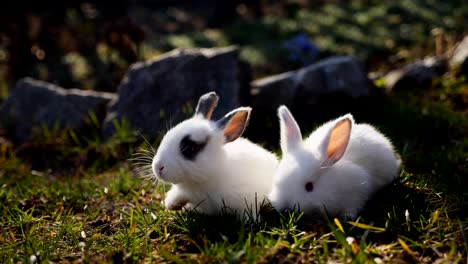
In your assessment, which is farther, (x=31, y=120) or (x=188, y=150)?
(x=31, y=120)

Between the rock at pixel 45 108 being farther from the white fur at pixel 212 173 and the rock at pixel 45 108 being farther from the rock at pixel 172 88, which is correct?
the white fur at pixel 212 173

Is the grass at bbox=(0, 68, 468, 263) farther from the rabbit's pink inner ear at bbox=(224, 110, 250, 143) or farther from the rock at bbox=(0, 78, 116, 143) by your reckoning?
the rock at bbox=(0, 78, 116, 143)

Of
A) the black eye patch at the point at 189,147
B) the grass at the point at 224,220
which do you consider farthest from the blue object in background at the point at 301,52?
the black eye patch at the point at 189,147

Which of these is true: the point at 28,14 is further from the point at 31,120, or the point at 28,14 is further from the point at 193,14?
the point at 193,14

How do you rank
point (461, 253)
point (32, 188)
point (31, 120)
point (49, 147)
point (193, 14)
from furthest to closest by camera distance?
point (193, 14), point (31, 120), point (49, 147), point (32, 188), point (461, 253)

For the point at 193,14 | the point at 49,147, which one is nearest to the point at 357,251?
the point at 49,147

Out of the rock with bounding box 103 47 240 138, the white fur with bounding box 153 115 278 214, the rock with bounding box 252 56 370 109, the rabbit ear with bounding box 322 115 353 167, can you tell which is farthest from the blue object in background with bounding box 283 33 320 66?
the rabbit ear with bounding box 322 115 353 167

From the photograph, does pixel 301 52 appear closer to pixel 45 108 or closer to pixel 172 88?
pixel 172 88

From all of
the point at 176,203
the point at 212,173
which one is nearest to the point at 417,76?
the point at 212,173
